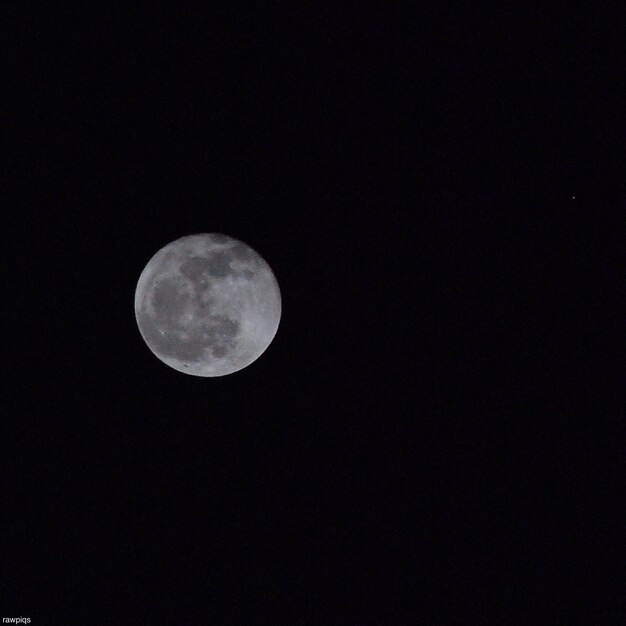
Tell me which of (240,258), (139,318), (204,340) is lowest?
(204,340)

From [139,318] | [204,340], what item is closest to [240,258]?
[204,340]

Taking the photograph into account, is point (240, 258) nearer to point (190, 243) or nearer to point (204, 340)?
point (190, 243)

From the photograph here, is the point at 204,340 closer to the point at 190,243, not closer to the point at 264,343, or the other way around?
the point at 264,343

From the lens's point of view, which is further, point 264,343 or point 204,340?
point 264,343

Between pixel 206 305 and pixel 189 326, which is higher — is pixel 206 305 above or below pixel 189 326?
above

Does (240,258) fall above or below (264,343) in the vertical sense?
above

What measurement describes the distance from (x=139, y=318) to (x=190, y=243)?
38.7 inches

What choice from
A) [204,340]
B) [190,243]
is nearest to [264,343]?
[204,340]

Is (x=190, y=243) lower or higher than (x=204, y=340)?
higher

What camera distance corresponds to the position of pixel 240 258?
17.0ft

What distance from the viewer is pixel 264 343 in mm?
5363

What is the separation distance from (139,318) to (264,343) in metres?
1.37

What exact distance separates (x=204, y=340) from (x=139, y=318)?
0.84 meters

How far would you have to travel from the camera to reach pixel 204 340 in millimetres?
5004
